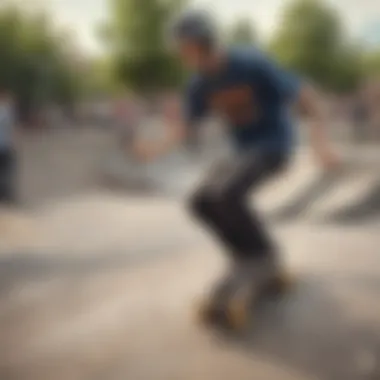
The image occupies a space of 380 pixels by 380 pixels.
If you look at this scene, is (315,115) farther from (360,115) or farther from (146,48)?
(146,48)

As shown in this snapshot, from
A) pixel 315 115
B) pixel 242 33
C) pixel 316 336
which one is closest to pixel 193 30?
pixel 242 33

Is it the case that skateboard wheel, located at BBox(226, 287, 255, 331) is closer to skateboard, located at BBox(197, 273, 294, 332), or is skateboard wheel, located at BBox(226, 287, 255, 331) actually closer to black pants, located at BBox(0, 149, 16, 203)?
skateboard, located at BBox(197, 273, 294, 332)

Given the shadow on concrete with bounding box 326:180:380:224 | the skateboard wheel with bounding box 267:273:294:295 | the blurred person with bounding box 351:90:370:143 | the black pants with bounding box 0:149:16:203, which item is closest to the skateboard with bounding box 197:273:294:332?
the skateboard wheel with bounding box 267:273:294:295

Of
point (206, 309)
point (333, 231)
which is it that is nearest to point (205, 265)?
point (206, 309)

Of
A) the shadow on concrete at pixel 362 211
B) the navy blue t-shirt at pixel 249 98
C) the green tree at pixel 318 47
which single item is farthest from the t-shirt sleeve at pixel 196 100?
the shadow on concrete at pixel 362 211

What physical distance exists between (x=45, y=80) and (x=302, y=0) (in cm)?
37

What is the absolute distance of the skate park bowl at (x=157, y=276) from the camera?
994 mm

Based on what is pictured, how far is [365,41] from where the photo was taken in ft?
3.34

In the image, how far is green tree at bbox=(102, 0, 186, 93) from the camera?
1010 mm

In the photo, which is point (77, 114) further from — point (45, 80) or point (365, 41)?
point (365, 41)

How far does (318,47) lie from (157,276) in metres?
0.37

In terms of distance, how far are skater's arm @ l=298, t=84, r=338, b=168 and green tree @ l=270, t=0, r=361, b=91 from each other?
20 millimetres

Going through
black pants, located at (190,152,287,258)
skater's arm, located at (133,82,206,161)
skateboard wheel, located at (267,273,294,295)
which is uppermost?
skater's arm, located at (133,82,206,161)

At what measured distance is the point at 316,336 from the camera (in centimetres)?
100
